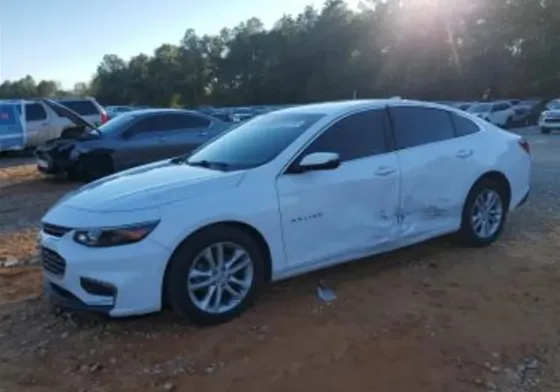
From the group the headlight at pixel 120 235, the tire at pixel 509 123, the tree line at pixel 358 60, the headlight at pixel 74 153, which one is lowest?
the tire at pixel 509 123

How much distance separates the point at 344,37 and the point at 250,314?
65040 millimetres

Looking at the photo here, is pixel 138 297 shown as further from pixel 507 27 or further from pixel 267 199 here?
pixel 507 27

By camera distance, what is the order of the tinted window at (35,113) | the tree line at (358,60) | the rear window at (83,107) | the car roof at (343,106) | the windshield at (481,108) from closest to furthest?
the car roof at (343,106) < the tinted window at (35,113) < the rear window at (83,107) < the windshield at (481,108) < the tree line at (358,60)

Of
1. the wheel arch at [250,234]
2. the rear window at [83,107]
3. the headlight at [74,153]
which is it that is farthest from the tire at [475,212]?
the rear window at [83,107]

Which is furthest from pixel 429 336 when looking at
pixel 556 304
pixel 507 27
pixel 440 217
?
pixel 507 27

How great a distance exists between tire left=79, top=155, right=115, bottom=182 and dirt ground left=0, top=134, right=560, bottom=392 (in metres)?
6.98

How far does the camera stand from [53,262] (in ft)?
14.6

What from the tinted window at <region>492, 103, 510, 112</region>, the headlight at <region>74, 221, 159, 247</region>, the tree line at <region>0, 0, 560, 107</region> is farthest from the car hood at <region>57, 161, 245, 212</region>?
the tree line at <region>0, 0, 560, 107</region>

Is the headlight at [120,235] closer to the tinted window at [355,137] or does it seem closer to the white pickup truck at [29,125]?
the tinted window at [355,137]

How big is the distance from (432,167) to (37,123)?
17239 mm

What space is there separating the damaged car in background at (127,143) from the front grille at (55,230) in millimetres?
8250

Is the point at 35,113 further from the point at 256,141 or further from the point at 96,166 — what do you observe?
the point at 256,141

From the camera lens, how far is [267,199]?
4637mm

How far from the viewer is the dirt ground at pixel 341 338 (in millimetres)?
3695
